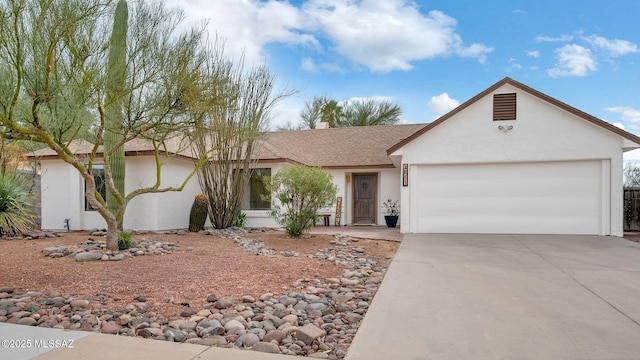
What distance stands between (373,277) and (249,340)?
3.15 metres

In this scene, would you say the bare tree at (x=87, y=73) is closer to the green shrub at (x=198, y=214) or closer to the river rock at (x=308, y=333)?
the green shrub at (x=198, y=214)

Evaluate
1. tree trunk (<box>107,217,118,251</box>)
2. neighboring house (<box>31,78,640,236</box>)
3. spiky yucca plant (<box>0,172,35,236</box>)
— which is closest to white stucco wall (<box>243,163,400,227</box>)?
neighboring house (<box>31,78,640,236</box>)

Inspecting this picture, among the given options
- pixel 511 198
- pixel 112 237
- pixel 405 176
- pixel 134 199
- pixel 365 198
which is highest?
pixel 405 176

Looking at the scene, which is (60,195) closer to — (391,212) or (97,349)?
(97,349)

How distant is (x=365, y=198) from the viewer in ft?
50.7

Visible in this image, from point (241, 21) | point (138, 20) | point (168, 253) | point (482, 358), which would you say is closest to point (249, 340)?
point (482, 358)

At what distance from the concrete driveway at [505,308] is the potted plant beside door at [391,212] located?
20.5ft

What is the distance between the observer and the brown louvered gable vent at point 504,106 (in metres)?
10.9

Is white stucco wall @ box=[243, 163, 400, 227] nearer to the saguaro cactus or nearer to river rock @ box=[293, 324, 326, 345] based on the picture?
the saguaro cactus

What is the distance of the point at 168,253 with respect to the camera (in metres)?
7.62

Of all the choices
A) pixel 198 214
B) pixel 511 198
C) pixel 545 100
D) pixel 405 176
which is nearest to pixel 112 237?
pixel 198 214

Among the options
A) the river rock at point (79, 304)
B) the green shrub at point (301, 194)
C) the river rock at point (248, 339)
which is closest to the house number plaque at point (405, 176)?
the green shrub at point (301, 194)

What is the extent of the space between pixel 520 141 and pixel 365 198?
6.43 meters

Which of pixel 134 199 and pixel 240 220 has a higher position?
pixel 134 199
